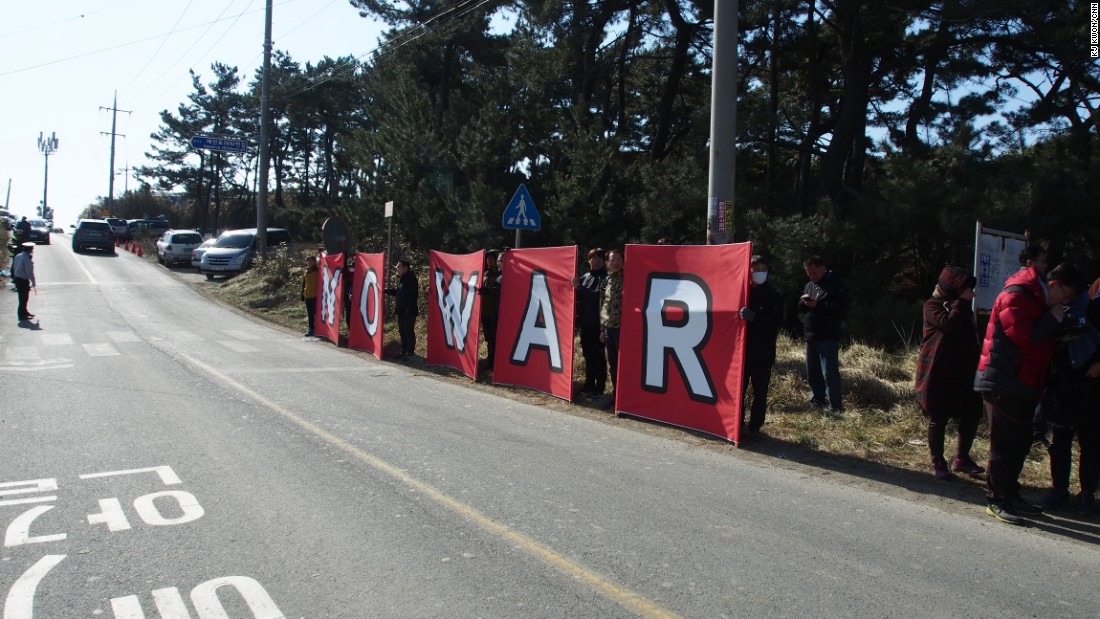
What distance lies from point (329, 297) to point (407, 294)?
13.1 feet

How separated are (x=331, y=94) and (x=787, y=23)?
34.6m

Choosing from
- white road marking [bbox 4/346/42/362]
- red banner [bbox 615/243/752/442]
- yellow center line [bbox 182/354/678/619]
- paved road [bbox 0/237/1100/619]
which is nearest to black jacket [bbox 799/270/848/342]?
red banner [bbox 615/243/752/442]

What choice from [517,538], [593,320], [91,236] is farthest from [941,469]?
[91,236]

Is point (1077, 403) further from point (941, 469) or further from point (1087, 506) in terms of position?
point (941, 469)

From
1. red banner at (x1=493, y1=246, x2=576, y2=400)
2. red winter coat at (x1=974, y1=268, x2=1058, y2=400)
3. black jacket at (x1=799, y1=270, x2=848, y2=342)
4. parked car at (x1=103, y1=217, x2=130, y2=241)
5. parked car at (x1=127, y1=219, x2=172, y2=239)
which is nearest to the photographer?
red winter coat at (x1=974, y1=268, x2=1058, y2=400)

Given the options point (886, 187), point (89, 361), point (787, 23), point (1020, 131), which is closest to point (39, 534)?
point (89, 361)

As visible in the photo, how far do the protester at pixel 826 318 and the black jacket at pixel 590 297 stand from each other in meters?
2.70

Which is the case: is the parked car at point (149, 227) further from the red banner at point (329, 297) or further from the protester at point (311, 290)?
the red banner at point (329, 297)

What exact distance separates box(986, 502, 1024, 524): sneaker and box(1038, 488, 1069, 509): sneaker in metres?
0.49

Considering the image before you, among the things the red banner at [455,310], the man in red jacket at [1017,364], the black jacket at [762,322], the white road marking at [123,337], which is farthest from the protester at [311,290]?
the man in red jacket at [1017,364]

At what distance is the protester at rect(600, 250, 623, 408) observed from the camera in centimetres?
977

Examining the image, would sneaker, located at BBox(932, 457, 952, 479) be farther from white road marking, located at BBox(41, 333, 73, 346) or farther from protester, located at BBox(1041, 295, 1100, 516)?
white road marking, located at BBox(41, 333, 73, 346)

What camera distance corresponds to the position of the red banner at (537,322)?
10391mm

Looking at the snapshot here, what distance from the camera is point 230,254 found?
104ft
